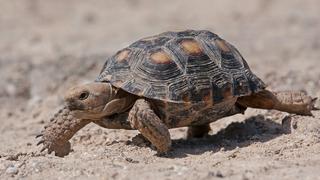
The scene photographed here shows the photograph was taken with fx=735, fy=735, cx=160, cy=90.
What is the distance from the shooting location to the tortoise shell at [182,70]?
20.5ft

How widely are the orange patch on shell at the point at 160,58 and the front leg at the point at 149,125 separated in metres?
0.41

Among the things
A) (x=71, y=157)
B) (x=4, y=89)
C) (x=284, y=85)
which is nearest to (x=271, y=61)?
(x=284, y=85)

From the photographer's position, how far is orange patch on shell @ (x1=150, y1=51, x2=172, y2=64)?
250 inches

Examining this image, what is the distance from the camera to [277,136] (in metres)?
6.70

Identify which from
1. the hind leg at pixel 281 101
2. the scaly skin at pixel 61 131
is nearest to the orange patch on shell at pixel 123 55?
the scaly skin at pixel 61 131

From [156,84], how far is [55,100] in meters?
3.53

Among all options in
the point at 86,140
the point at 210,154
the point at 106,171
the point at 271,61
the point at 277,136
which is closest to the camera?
the point at 106,171

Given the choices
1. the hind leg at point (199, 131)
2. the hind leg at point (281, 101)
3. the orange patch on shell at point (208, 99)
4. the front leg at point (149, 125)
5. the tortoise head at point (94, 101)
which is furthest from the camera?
the hind leg at point (199, 131)

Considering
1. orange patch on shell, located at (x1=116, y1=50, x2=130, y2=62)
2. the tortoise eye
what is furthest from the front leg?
orange patch on shell, located at (x1=116, y1=50, x2=130, y2=62)

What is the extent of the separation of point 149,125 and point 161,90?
349mm

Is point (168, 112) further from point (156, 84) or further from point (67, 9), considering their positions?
point (67, 9)

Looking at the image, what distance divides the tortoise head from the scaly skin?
26cm

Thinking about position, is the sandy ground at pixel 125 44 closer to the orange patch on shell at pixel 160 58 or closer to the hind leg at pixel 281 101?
the hind leg at pixel 281 101

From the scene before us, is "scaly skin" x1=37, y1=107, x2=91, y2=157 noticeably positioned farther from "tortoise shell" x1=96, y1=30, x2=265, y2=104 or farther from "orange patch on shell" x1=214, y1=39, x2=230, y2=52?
"orange patch on shell" x1=214, y1=39, x2=230, y2=52
